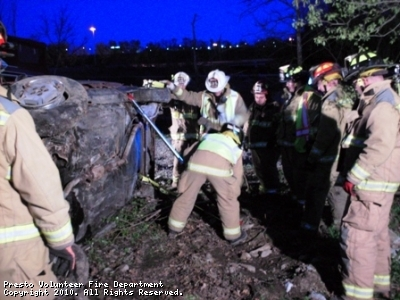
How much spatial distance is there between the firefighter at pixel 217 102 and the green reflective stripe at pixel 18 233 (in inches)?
110

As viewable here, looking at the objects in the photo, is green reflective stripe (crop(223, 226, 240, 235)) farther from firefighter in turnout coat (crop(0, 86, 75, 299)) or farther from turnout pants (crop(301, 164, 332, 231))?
firefighter in turnout coat (crop(0, 86, 75, 299))

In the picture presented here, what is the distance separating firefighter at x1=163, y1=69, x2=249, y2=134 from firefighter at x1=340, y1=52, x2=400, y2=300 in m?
1.61

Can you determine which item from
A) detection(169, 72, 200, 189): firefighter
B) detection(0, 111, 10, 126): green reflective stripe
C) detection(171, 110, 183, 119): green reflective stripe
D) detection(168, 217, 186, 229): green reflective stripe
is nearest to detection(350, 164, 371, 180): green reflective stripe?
detection(168, 217, 186, 229): green reflective stripe

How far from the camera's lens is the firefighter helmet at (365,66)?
3207mm

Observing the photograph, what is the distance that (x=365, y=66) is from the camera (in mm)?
3285

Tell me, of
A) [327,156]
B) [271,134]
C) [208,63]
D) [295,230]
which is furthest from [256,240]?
[208,63]

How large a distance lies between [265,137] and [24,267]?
4572 millimetres

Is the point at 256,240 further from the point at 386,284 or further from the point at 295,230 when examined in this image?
the point at 386,284

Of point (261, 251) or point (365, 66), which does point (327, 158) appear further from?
point (365, 66)

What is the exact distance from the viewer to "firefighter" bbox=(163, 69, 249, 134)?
4.67 m

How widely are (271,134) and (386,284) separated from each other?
10.0 feet

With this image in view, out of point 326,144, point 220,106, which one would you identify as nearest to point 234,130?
point 220,106

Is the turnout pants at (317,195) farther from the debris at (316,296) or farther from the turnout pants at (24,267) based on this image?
the turnout pants at (24,267)

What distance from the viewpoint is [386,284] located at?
3.38m
